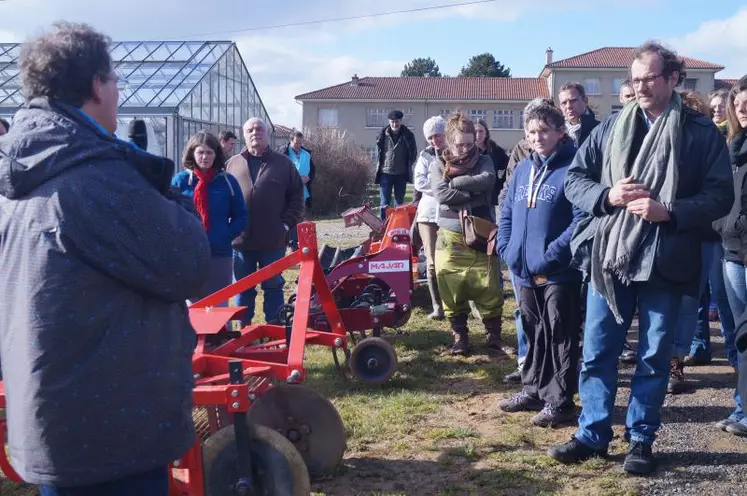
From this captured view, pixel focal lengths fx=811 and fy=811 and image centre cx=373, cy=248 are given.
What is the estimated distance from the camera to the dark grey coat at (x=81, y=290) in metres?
2.00

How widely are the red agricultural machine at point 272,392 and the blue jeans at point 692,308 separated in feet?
6.17

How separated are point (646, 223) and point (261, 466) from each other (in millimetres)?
2073

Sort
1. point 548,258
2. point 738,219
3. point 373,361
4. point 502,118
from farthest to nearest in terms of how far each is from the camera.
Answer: point 502,118 → point 373,361 → point 548,258 → point 738,219

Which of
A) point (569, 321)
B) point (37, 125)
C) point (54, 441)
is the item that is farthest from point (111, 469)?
point (569, 321)

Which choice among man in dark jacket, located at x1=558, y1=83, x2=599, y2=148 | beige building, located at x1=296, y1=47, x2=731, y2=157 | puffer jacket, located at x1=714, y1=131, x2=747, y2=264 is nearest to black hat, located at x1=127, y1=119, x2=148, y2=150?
puffer jacket, located at x1=714, y1=131, x2=747, y2=264

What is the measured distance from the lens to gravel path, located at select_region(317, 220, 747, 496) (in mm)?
3924

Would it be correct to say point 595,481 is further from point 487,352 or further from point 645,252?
point 487,352

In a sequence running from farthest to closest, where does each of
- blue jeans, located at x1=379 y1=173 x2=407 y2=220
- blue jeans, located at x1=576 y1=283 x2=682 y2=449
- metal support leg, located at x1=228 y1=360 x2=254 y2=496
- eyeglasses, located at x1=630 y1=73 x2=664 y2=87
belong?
blue jeans, located at x1=379 y1=173 x2=407 y2=220 < blue jeans, located at x1=576 y1=283 x2=682 y2=449 < eyeglasses, located at x1=630 y1=73 x2=664 y2=87 < metal support leg, located at x1=228 y1=360 x2=254 y2=496

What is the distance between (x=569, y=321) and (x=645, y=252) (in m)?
1.15

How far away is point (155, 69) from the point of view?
1919 cm

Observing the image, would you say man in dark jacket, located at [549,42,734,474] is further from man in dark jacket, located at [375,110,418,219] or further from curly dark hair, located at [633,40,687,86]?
man in dark jacket, located at [375,110,418,219]

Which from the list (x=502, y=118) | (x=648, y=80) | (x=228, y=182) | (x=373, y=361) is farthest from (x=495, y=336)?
(x=502, y=118)

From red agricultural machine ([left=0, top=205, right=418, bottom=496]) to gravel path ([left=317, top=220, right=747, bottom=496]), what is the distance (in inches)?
63.6

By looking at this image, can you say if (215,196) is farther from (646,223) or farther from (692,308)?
(692,308)
